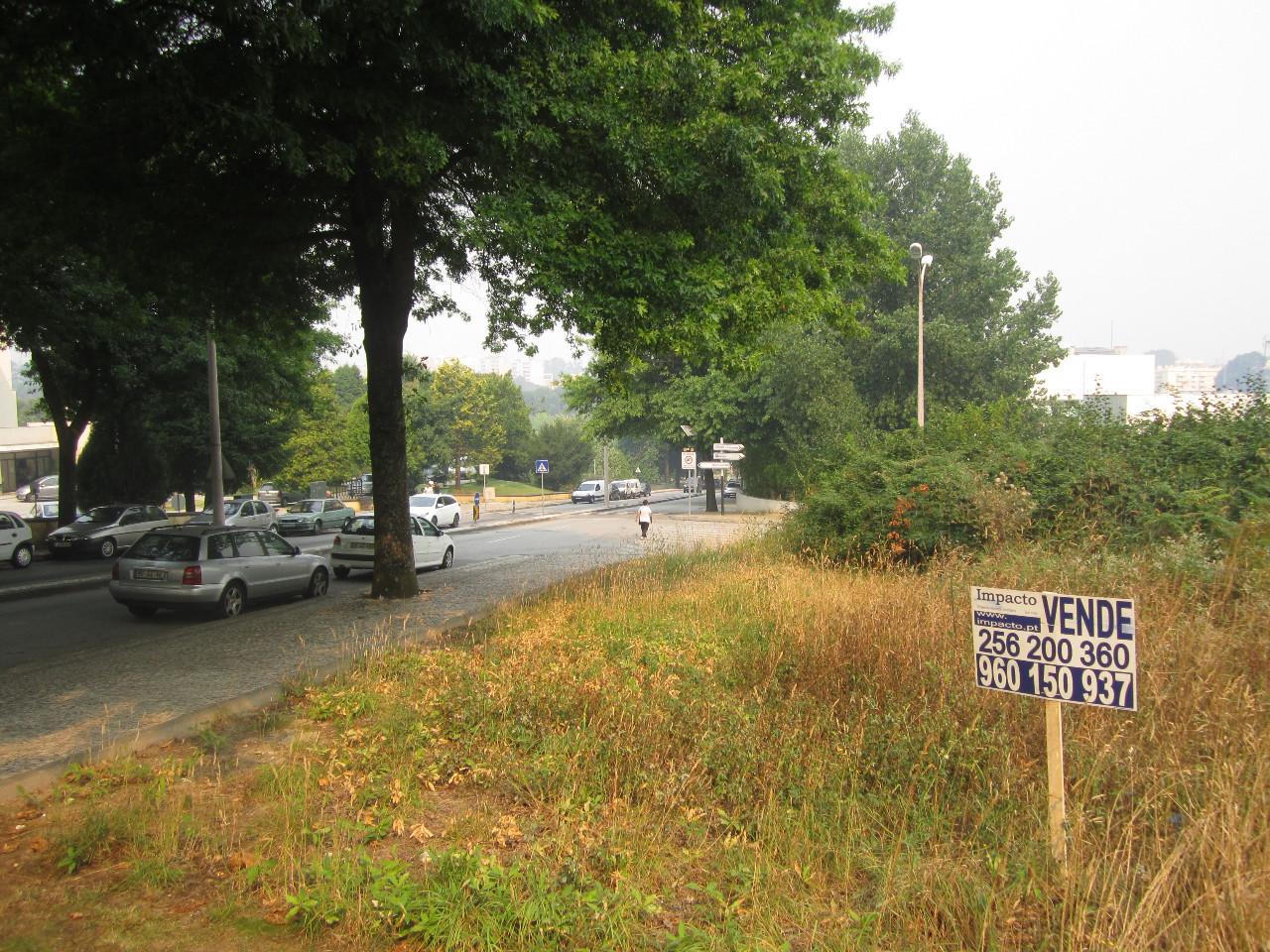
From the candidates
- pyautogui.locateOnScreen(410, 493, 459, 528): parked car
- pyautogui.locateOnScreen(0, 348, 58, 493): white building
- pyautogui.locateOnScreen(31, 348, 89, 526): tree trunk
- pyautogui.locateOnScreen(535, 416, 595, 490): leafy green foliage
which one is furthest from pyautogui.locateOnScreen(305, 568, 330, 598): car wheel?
pyautogui.locateOnScreen(535, 416, 595, 490): leafy green foliage

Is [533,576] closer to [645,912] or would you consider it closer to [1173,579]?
[1173,579]

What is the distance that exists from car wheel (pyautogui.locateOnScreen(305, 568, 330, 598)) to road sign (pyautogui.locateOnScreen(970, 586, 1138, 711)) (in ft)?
43.7

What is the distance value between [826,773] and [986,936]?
1.40m

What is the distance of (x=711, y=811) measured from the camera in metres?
4.49

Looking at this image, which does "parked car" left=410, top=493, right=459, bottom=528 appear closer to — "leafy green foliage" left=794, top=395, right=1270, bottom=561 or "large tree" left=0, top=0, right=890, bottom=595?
"large tree" left=0, top=0, right=890, bottom=595

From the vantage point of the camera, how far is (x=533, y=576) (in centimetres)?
1772

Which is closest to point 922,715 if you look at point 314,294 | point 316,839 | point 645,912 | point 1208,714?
point 1208,714

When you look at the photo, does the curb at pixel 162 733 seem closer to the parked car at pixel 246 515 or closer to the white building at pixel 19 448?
the parked car at pixel 246 515

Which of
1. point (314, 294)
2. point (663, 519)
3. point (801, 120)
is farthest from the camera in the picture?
point (663, 519)

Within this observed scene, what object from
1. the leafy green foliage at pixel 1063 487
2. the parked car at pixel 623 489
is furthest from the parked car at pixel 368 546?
the parked car at pixel 623 489

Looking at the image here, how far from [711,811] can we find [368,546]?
15.3m

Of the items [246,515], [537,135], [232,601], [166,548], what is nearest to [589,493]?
[246,515]

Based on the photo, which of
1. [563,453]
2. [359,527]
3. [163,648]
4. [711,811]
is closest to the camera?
[711,811]

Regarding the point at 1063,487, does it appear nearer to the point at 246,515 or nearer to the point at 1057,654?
the point at 1057,654
